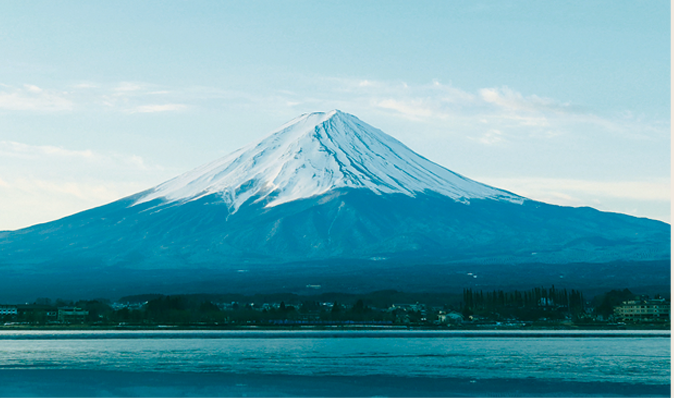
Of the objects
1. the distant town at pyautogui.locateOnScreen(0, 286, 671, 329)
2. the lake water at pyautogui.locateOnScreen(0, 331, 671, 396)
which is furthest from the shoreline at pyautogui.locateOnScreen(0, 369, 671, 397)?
the distant town at pyautogui.locateOnScreen(0, 286, 671, 329)

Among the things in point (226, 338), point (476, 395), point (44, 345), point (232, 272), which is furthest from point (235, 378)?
point (232, 272)

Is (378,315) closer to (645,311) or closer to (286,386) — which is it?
(645,311)

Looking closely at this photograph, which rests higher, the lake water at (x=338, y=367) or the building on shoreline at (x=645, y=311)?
the building on shoreline at (x=645, y=311)

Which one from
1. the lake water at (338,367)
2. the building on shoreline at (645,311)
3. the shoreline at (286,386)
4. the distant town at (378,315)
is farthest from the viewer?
the building on shoreline at (645,311)

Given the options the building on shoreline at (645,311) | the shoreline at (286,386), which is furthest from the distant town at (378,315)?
the shoreline at (286,386)

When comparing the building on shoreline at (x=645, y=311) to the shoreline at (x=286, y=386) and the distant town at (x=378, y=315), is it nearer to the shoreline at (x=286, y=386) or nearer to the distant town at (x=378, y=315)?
the distant town at (x=378, y=315)

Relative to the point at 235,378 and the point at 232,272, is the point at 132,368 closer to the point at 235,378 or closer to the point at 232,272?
the point at 235,378

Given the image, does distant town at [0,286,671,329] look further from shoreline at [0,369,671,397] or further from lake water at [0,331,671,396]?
shoreline at [0,369,671,397]
